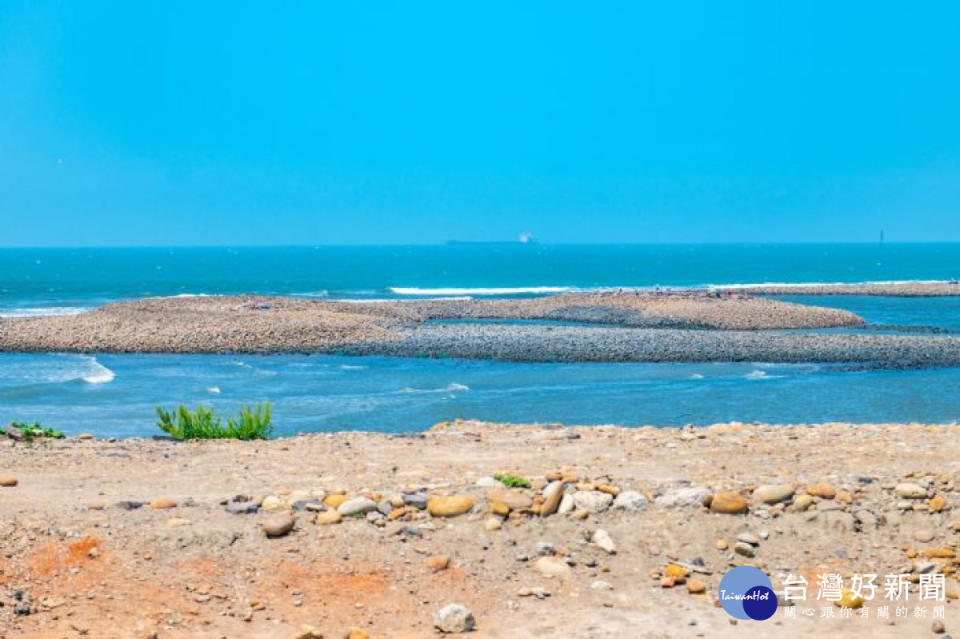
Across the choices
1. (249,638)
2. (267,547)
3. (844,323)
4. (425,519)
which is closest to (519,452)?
(425,519)

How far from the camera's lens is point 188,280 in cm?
9925

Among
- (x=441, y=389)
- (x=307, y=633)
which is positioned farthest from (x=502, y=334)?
(x=307, y=633)

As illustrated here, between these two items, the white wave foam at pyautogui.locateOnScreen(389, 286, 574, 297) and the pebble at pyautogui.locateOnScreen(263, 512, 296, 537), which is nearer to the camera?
the pebble at pyautogui.locateOnScreen(263, 512, 296, 537)

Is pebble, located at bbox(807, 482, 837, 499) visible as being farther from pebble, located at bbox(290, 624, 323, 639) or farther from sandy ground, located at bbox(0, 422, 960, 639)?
pebble, located at bbox(290, 624, 323, 639)

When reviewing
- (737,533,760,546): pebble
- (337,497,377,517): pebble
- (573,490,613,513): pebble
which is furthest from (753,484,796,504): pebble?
(337,497,377,517): pebble

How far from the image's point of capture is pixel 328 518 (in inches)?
346

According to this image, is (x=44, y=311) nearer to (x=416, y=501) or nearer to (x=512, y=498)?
(x=416, y=501)

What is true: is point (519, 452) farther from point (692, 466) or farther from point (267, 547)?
point (267, 547)

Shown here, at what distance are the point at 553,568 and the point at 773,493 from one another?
2316 millimetres

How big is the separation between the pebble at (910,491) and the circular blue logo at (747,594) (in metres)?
1.95

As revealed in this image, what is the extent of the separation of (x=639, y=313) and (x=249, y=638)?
4442 centimetres

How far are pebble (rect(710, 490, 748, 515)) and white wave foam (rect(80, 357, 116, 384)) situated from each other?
74.3ft

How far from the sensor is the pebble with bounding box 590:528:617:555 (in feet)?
27.7

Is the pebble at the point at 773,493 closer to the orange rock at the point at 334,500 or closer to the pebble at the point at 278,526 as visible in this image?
the orange rock at the point at 334,500
